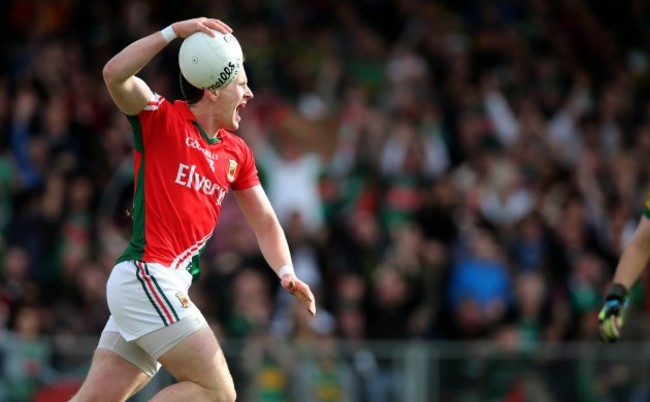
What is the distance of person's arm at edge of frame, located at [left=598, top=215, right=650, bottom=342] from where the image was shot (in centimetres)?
824

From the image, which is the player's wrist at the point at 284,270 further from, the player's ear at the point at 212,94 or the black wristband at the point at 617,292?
the black wristband at the point at 617,292

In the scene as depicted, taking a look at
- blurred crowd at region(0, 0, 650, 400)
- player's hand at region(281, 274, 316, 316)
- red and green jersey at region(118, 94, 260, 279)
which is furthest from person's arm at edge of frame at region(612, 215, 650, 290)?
blurred crowd at region(0, 0, 650, 400)

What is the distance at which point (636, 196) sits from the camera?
16703 mm

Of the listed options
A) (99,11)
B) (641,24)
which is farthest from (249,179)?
(641,24)

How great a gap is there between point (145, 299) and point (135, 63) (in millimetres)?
1324

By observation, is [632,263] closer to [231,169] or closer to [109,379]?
[231,169]

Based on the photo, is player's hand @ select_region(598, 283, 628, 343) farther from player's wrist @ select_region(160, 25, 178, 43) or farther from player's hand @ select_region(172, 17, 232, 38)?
player's wrist @ select_region(160, 25, 178, 43)

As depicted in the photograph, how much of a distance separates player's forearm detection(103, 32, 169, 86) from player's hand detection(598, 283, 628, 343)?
129 inches

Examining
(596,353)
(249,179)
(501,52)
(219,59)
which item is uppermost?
(219,59)

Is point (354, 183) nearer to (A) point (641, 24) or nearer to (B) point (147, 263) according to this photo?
→ (A) point (641, 24)

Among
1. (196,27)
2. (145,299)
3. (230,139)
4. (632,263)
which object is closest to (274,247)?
(230,139)

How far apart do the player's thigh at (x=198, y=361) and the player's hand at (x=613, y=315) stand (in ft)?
8.27

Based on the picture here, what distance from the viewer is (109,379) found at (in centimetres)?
755

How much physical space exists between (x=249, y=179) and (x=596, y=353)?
7105 mm
